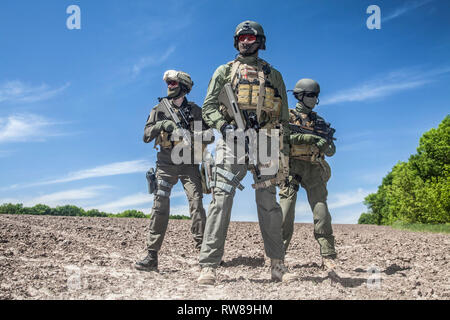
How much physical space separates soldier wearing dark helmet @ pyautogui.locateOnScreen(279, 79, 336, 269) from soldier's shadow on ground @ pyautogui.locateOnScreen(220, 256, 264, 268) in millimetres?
799

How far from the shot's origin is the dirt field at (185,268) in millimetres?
4215

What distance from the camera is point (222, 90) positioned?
473cm

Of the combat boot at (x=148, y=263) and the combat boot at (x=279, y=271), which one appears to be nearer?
the combat boot at (x=279, y=271)

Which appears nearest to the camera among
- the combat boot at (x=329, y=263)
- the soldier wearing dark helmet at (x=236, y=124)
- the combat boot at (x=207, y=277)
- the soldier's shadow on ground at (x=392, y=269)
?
the combat boot at (x=207, y=277)

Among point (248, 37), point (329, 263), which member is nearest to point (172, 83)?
point (248, 37)

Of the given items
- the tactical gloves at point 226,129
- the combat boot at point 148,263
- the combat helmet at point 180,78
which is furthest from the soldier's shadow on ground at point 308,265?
the combat helmet at point 180,78

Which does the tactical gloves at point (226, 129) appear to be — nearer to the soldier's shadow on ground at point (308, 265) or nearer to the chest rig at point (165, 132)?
the chest rig at point (165, 132)

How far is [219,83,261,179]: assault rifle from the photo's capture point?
456 cm

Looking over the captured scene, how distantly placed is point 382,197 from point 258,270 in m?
46.4

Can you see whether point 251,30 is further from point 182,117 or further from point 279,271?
point 279,271

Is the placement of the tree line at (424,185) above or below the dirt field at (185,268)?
above

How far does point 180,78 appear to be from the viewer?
626 centimetres

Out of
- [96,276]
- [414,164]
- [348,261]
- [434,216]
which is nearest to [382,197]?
[414,164]
